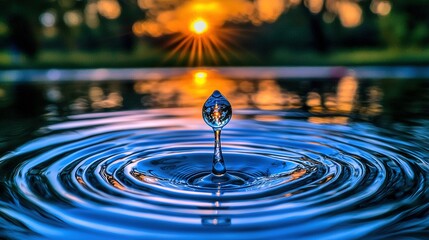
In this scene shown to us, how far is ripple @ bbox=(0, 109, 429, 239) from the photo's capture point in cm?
347

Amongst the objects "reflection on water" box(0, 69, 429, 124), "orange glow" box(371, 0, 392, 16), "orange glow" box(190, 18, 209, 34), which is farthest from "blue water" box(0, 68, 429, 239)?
"orange glow" box(371, 0, 392, 16)

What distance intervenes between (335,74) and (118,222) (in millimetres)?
16226

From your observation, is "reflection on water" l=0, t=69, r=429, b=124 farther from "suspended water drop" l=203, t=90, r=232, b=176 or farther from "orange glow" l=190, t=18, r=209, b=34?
"orange glow" l=190, t=18, r=209, b=34

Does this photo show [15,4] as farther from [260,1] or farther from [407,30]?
[407,30]

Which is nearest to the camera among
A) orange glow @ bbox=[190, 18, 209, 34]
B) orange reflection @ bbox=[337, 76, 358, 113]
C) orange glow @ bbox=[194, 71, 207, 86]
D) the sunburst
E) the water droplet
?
the water droplet

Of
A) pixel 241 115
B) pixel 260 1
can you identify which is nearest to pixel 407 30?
pixel 260 1

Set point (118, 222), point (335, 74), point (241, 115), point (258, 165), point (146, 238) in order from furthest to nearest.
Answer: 1. point (335, 74)
2. point (241, 115)
3. point (258, 165)
4. point (118, 222)
5. point (146, 238)

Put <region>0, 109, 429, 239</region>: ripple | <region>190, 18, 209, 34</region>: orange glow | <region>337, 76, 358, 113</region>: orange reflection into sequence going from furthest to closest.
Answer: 1. <region>190, 18, 209, 34</region>: orange glow
2. <region>337, 76, 358, 113</region>: orange reflection
3. <region>0, 109, 429, 239</region>: ripple

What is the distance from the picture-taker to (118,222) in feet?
11.8

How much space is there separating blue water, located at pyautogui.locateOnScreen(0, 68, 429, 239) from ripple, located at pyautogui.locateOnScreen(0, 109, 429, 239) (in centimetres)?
1

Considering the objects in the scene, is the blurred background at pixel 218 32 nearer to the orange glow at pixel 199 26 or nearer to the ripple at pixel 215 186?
the orange glow at pixel 199 26

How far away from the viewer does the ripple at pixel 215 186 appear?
3.47m

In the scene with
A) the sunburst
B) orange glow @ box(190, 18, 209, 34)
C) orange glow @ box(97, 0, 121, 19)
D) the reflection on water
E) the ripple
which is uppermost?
orange glow @ box(97, 0, 121, 19)

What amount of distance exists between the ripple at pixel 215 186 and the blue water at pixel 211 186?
0.4 inches
